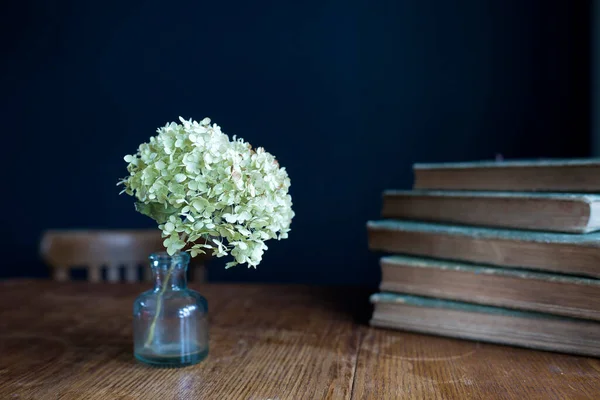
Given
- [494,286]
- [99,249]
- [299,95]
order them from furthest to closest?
[299,95] → [99,249] → [494,286]

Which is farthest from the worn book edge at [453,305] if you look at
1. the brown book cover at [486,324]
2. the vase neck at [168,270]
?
the vase neck at [168,270]

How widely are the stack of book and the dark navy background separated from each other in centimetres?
85

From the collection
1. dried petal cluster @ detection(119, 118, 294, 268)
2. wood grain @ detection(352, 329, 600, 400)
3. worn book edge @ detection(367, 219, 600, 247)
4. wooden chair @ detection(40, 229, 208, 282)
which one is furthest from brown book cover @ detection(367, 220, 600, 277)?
wooden chair @ detection(40, 229, 208, 282)

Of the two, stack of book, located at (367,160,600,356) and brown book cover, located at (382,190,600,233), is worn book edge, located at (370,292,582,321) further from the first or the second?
brown book cover, located at (382,190,600,233)

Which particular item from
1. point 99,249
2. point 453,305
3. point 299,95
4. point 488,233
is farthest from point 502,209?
point 299,95

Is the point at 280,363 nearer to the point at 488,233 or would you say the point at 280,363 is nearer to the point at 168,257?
the point at 168,257

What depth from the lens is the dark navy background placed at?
5.44ft

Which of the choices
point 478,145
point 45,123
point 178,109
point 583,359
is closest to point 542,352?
point 583,359

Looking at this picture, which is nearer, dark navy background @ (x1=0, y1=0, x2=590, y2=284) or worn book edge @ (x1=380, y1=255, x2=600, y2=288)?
worn book edge @ (x1=380, y1=255, x2=600, y2=288)

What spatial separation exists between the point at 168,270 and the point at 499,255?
1.58ft

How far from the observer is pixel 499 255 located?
0.82 metres

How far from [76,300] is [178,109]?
1.17 meters

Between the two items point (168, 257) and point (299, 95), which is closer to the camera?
point (168, 257)

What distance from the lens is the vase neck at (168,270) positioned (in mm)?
739
